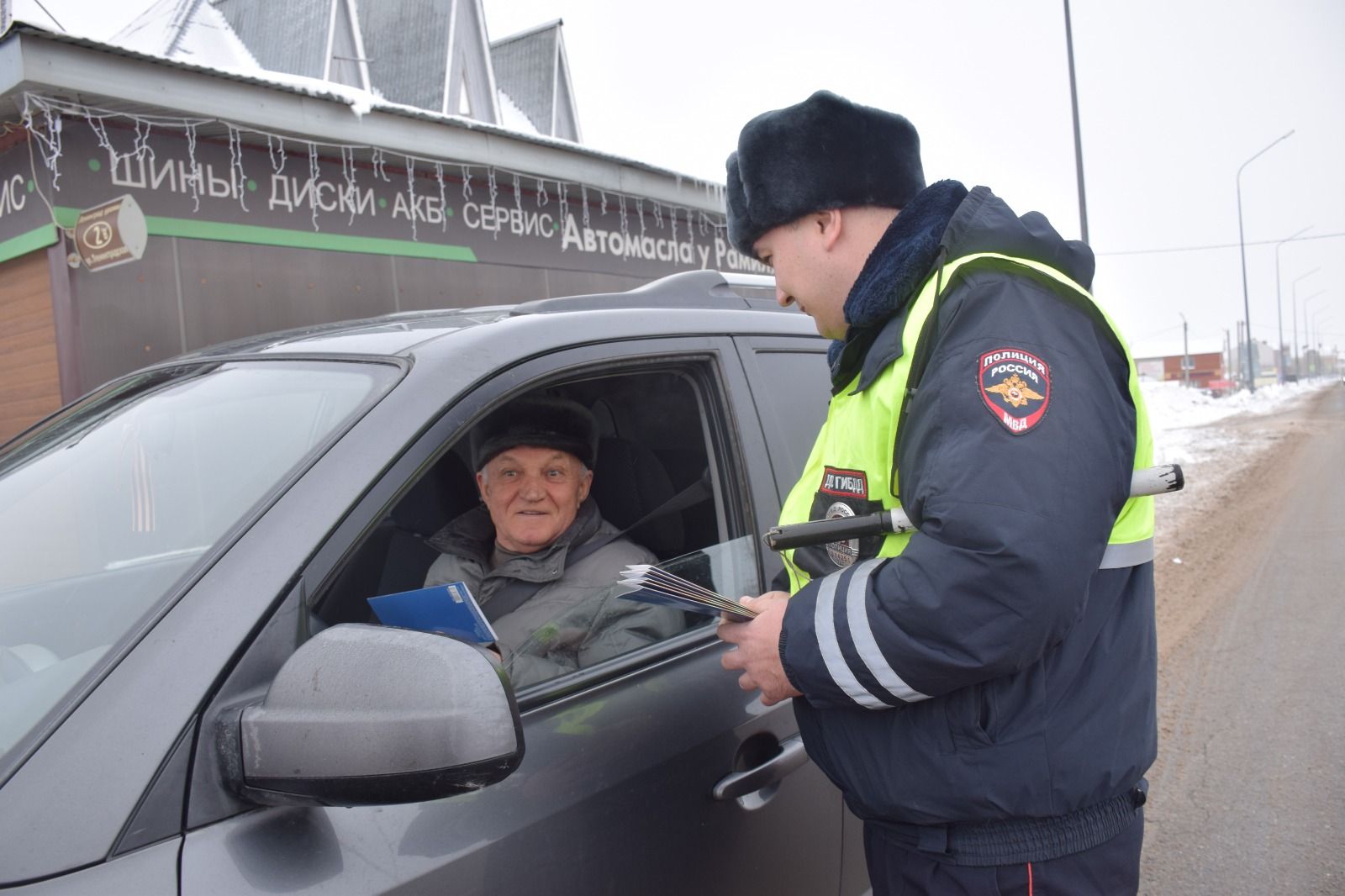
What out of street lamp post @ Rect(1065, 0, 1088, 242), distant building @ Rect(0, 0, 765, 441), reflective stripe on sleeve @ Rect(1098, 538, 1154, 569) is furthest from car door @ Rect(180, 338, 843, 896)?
street lamp post @ Rect(1065, 0, 1088, 242)

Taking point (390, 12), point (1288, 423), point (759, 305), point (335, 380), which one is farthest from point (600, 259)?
point (1288, 423)

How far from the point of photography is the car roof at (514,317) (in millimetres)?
1690

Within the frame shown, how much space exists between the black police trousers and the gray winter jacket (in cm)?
57

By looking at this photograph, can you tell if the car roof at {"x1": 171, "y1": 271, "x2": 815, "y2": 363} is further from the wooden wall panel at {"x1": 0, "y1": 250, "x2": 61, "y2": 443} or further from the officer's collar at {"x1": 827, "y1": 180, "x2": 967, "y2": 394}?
the wooden wall panel at {"x1": 0, "y1": 250, "x2": 61, "y2": 443}

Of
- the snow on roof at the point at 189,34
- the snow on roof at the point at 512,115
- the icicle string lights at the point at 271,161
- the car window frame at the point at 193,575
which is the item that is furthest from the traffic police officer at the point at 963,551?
the snow on roof at the point at 512,115

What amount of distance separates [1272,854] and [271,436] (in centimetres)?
340

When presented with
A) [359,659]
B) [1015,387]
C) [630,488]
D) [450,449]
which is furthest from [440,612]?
[630,488]

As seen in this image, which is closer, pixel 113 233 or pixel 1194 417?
pixel 113 233

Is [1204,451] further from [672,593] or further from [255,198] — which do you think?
[672,593]

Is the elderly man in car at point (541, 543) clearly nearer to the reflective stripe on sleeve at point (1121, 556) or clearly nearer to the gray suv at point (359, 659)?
the gray suv at point (359, 659)

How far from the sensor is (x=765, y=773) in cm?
177

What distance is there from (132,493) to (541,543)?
0.86m

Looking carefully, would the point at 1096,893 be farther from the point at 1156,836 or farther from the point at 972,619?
the point at 1156,836

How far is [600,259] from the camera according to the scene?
33.6 ft
